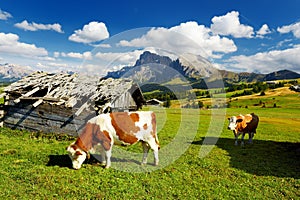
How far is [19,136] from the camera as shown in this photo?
17562 millimetres

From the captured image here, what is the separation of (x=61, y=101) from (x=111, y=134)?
8032mm

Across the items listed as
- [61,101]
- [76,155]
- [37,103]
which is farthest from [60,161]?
[37,103]

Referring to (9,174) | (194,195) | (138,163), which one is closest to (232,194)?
(194,195)

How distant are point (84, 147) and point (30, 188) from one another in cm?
267

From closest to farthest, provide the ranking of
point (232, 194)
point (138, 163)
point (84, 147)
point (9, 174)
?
point (232, 194)
point (9, 174)
point (84, 147)
point (138, 163)

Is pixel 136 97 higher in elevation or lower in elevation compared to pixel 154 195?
higher

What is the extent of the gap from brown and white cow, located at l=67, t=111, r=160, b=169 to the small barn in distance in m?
6.16

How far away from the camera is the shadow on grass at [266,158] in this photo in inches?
471

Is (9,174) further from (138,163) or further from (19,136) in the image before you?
(19,136)

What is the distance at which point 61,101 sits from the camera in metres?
17.0

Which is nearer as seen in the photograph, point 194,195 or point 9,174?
point 194,195

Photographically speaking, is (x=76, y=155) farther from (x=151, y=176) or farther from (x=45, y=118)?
(x=45, y=118)

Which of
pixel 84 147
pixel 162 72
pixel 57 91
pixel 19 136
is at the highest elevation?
pixel 162 72

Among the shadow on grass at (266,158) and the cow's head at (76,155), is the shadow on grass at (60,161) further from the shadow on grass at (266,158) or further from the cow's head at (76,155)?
the shadow on grass at (266,158)
